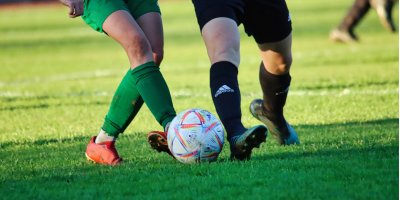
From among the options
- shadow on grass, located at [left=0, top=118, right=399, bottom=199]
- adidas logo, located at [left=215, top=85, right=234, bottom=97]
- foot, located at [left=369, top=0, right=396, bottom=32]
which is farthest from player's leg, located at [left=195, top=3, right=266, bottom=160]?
foot, located at [left=369, top=0, right=396, bottom=32]

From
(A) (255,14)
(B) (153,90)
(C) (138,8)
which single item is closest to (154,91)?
(B) (153,90)

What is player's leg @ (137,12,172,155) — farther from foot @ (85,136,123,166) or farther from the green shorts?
foot @ (85,136,123,166)

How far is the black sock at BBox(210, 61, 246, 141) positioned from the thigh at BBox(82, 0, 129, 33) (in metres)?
0.73

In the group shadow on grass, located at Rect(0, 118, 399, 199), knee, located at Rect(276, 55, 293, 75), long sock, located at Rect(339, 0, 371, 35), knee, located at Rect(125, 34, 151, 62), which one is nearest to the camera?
shadow on grass, located at Rect(0, 118, 399, 199)

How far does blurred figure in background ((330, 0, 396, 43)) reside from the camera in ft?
35.9

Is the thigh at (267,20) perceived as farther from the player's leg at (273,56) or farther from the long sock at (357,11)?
the long sock at (357,11)

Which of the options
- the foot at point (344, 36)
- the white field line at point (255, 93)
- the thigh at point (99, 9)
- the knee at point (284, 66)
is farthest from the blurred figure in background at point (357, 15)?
the thigh at point (99, 9)

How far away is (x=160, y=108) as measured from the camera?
311 cm

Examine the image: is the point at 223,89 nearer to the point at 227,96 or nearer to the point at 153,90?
the point at 227,96

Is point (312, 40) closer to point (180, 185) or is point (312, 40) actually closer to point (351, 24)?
point (351, 24)

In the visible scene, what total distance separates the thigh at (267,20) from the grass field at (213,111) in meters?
0.75

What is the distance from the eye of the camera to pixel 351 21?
11.3 m

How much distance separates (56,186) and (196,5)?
1307 mm

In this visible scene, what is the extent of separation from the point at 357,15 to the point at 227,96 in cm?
885
